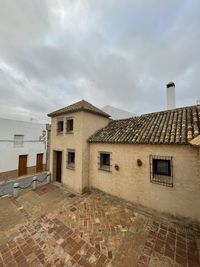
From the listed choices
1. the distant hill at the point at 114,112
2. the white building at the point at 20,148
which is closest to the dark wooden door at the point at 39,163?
the white building at the point at 20,148

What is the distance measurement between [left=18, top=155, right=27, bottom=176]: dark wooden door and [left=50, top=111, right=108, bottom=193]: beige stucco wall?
7.86 m

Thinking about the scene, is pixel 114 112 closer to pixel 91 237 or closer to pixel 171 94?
pixel 171 94

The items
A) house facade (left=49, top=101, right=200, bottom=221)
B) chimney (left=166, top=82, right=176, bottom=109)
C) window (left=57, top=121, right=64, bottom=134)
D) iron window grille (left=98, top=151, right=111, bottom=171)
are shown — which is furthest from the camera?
window (left=57, top=121, right=64, bottom=134)

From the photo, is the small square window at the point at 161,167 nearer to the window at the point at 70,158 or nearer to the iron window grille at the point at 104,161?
the iron window grille at the point at 104,161

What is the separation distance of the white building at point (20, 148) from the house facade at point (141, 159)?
6961mm

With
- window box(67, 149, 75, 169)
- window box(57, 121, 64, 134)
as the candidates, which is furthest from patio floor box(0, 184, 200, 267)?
window box(57, 121, 64, 134)

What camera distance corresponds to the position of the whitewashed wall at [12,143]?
1341 centimetres

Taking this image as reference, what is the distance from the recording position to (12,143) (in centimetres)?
1426

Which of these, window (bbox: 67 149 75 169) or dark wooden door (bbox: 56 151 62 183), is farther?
dark wooden door (bbox: 56 151 62 183)

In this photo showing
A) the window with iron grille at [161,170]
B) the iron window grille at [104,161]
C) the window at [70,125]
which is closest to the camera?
the window with iron grille at [161,170]

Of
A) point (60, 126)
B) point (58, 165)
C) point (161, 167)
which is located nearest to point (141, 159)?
point (161, 167)

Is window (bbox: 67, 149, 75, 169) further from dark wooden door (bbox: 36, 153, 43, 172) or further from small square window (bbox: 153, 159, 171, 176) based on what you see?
dark wooden door (bbox: 36, 153, 43, 172)

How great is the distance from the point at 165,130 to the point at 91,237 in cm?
559

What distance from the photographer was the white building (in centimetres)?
1349
